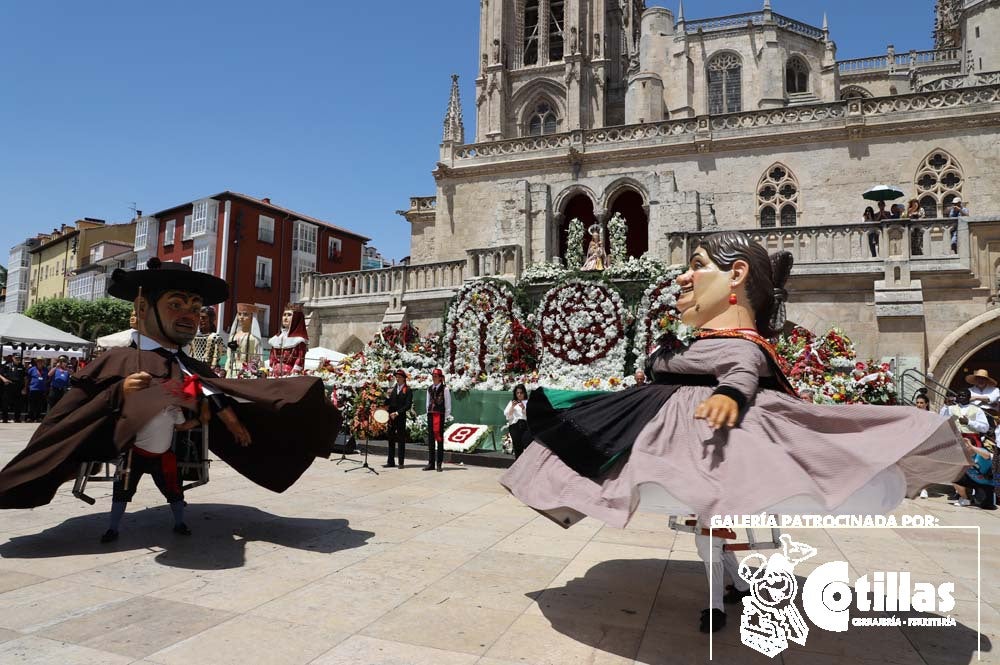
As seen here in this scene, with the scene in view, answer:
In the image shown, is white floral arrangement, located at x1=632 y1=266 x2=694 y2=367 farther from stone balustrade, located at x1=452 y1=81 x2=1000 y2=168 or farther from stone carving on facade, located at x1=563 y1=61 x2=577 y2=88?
stone carving on facade, located at x1=563 y1=61 x2=577 y2=88

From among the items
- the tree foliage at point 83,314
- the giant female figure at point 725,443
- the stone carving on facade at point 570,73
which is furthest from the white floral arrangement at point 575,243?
the tree foliage at point 83,314

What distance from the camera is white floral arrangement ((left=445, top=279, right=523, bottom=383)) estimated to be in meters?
13.2

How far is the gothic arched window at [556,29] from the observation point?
41.6m

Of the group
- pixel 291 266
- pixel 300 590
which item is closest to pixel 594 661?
A: pixel 300 590

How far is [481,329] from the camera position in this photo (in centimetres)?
1345

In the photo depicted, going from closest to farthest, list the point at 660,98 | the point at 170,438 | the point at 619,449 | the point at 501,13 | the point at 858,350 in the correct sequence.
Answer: the point at 619,449 → the point at 170,438 → the point at 858,350 → the point at 660,98 → the point at 501,13

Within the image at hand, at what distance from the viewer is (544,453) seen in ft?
12.4

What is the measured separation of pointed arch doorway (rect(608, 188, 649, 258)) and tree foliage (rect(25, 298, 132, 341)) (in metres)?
34.1

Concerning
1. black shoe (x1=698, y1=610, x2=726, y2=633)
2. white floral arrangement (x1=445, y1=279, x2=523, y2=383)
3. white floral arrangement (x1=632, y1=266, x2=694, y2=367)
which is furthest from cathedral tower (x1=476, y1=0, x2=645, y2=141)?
black shoe (x1=698, y1=610, x2=726, y2=633)

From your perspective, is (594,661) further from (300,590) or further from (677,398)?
(300,590)

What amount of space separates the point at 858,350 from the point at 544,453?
13368 mm

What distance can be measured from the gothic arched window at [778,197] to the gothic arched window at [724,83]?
61.3 feet

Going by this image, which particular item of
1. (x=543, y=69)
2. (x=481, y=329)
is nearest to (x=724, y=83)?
(x=543, y=69)

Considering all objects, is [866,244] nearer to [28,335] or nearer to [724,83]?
[28,335]
